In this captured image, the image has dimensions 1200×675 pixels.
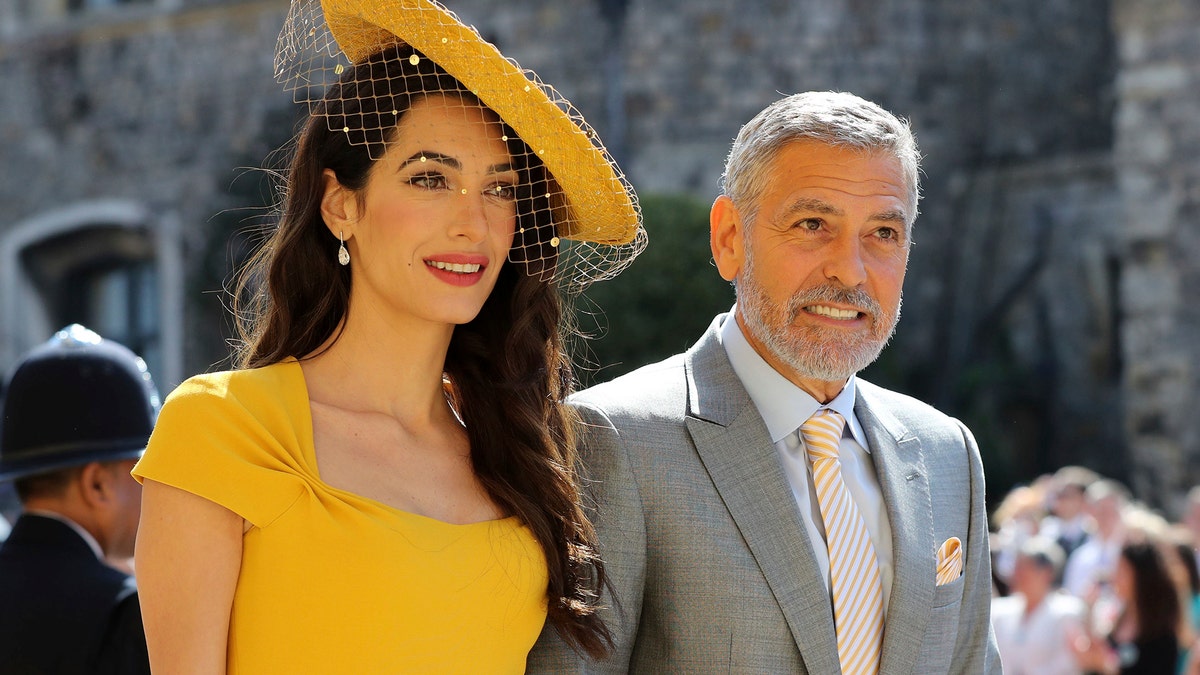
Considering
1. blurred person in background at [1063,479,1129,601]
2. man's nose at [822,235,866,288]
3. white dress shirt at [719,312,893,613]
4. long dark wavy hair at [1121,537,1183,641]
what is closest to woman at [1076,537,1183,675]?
long dark wavy hair at [1121,537,1183,641]

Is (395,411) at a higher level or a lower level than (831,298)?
lower

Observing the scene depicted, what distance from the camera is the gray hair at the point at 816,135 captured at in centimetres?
259

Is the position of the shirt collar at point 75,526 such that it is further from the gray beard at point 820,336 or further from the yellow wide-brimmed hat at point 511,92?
the gray beard at point 820,336

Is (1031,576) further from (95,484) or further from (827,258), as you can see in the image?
(95,484)

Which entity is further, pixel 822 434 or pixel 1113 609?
pixel 1113 609

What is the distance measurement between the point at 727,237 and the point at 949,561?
0.73 metres

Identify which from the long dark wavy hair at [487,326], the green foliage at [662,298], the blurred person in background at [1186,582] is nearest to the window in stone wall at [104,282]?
the green foliage at [662,298]

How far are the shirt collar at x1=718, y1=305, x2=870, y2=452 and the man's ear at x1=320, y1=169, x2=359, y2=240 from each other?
755 mm

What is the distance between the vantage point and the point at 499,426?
2.58 meters

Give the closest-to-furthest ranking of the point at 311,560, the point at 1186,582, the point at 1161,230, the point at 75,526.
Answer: the point at 311,560, the point at 75,526, the point at 1186,582, the point at 1161,230

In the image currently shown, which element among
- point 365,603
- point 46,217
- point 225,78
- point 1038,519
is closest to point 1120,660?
point 1038,519

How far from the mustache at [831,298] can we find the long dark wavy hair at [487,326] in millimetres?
449

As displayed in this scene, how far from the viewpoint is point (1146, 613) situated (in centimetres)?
544

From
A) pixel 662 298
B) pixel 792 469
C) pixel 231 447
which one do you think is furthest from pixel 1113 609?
pixel 662 298
